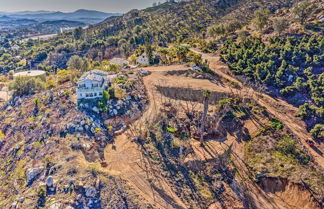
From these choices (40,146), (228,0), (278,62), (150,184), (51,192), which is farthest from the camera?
(228,0)

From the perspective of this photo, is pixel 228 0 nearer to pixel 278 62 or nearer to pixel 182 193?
pixel 278 62

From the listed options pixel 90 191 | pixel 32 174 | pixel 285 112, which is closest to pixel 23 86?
pixel 32 174

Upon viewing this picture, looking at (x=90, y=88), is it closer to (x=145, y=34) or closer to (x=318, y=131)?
(x=318, y=131)

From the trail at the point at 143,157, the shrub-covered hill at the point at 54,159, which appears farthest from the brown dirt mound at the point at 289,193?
Result: the shrub-covered hill at the point at 54,159

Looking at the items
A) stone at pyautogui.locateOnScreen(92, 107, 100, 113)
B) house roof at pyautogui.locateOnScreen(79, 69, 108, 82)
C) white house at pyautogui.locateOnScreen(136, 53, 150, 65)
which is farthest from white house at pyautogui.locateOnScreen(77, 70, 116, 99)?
white house at pyautogui.locateOnScreen(136, 53, 150, 65)

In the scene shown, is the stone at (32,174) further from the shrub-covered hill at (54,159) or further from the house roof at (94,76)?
the house roof at (94,76)

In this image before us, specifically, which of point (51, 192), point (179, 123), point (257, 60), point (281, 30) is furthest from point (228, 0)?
point (51, 192)
